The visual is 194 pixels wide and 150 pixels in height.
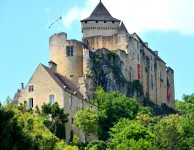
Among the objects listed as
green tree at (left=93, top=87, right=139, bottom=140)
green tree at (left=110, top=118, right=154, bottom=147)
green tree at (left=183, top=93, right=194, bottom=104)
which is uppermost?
green tree at (left=183, top=93, right=194, bottom=104)

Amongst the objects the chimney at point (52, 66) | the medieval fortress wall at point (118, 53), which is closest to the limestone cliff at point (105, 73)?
the medieval fortress wall at point (118, 53)

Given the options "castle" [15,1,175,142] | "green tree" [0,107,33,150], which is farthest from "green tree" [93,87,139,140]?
"green tree" [0,107,33,150]

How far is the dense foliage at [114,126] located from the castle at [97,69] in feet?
6.73

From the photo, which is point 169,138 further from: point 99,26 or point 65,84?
point 99,26

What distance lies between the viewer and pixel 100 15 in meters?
114

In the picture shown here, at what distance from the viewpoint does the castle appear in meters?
88.7

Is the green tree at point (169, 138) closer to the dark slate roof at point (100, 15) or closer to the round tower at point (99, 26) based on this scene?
the round tower at point (99, 26)

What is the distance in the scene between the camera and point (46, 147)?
196ft

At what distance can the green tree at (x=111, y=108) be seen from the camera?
9425 centimetres

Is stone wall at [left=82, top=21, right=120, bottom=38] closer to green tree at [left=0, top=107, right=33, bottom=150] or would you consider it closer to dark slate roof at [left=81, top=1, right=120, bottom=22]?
dark slate roof at [left=81, top=1, right=120, bottom=22]

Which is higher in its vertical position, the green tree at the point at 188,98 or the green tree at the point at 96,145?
the green tree at the point at 188,98

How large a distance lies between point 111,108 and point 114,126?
5434mm

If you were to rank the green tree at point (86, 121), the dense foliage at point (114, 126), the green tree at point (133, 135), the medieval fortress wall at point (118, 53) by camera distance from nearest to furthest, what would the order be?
the dense foliage at point (114, 126) < the green tree at point (133, 135) < the green tree at point (86, 121) < the medieval fortress wall at point (118, 53)

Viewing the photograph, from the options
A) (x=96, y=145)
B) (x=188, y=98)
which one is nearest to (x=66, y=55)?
(x=96, y=145)
